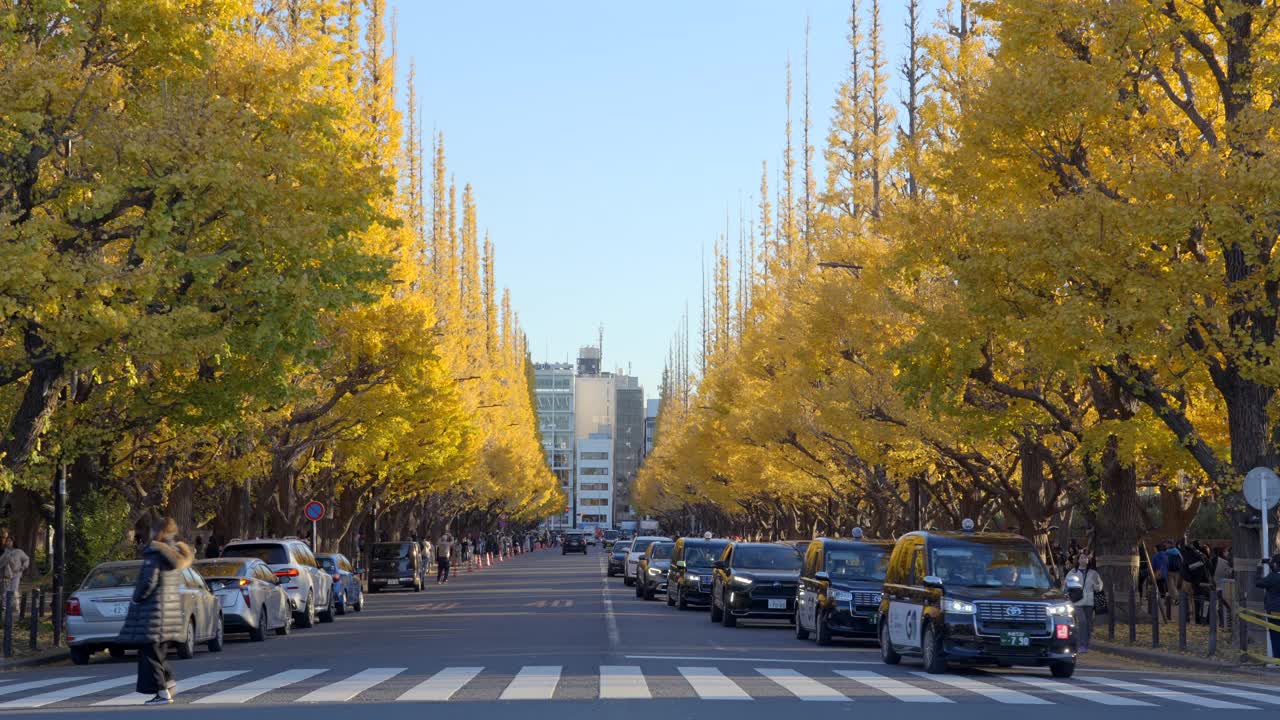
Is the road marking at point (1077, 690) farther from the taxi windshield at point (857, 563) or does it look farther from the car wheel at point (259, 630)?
the car wheel at point (259, 630)

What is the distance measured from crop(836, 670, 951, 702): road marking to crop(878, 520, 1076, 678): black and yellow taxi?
1.04 meters

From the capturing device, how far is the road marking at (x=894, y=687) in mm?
16217

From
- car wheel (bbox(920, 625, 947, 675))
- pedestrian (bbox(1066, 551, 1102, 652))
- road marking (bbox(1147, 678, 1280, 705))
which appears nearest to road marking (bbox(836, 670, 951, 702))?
car wheel (bbox(920, 625, 947, 675))

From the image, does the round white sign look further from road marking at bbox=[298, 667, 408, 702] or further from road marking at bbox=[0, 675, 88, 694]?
road marking at bbox=[0, 675, 88, 694]

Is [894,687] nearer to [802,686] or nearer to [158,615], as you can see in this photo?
[802,686]

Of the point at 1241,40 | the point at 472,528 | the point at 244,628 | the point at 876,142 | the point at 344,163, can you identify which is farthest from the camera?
the point at 472,528

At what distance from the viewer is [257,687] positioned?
17750mm

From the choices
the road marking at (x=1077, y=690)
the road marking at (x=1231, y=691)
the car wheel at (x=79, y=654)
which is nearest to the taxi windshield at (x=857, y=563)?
the road marking at (x=1077, y=690)

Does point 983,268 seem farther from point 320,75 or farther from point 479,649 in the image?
point 320,75

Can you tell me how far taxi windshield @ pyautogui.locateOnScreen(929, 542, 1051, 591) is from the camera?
67.6ft

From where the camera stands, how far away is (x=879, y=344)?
3694cm

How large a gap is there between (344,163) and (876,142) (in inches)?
870

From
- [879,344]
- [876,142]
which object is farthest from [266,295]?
[876,142]

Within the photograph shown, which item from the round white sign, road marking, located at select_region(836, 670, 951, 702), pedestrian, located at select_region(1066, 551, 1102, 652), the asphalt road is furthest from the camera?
the round white sign
